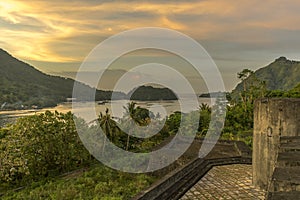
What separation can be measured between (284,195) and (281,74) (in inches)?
4410

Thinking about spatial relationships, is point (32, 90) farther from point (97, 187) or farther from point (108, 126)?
point (97, 187)

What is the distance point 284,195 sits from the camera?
281 cm

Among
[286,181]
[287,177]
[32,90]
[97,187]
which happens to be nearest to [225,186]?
[287,177]

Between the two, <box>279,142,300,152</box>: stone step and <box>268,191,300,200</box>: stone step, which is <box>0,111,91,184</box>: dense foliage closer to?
<box>279,142,300,152</box>: stone step

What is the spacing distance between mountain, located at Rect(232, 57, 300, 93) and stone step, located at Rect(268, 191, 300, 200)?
96.0 metres

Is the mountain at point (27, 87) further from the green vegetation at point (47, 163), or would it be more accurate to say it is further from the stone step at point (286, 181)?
the stone step at point (286, 181)

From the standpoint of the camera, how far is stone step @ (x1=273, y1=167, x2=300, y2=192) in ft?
9.95

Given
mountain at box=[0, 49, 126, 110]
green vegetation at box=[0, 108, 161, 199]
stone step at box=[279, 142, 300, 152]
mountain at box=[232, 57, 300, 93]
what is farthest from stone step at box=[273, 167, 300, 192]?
mountain at box=[232, 57, 300, 93]

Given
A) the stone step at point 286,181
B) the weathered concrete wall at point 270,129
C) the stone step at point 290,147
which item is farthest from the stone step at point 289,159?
the weathered concrete wall at point 270,129

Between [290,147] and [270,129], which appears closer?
[290,147]

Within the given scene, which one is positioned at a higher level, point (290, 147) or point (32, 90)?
point (32, 90)

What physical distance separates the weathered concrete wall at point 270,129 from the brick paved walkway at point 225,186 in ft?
1.29

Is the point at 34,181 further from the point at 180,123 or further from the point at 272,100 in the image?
the point at 272,100

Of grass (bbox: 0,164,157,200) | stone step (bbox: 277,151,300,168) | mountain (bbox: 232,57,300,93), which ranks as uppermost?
mountain (bbox: 232,57,300,93)
